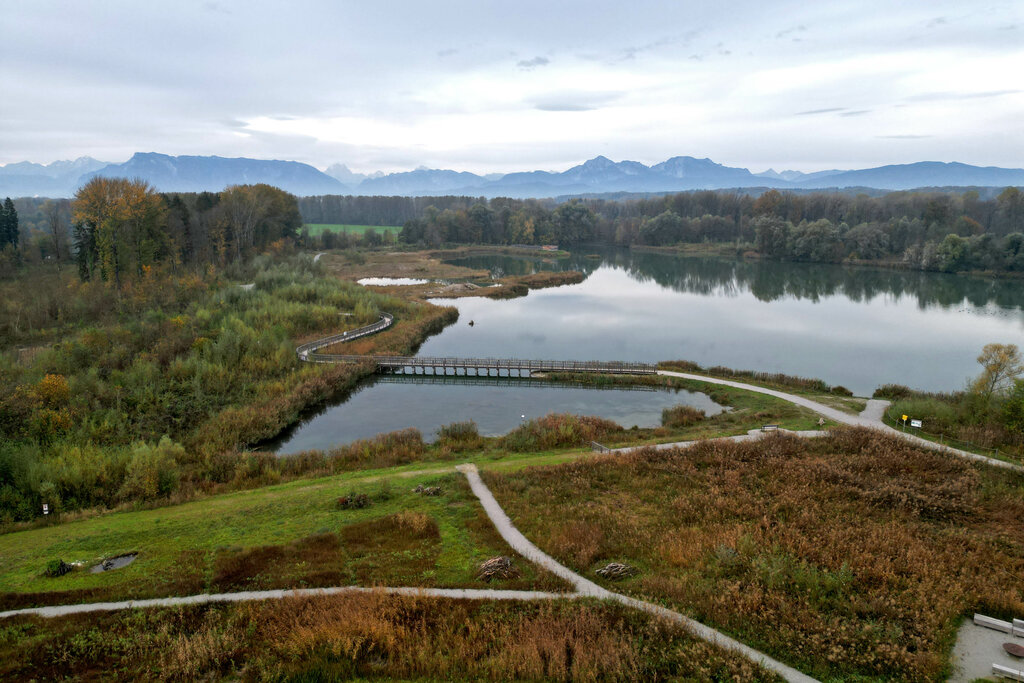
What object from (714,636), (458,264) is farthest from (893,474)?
(458,264)

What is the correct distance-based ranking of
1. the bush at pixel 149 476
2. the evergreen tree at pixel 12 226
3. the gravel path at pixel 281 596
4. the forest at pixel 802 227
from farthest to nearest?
1. the forest at pixel 802 227
2. the evergreen tree at pixel 12 226
3. the bush at pixel 149 476
4. the gravel path at pixel 281 596

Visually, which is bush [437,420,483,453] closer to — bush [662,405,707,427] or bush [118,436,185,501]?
bush [662,405,707,427]

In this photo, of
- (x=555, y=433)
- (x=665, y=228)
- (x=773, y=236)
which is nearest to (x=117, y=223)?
(x=555, y=433)

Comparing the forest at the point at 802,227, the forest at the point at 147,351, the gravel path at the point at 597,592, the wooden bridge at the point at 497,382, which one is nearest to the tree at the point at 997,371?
the wooden bridge at the point at 497,382

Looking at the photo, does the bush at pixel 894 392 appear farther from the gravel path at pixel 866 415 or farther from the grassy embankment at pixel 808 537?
the grassy embankment at pixel 808 537

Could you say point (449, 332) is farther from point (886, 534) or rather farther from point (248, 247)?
point (886, 534)

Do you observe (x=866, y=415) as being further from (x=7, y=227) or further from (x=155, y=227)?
(x=7, y=227)
